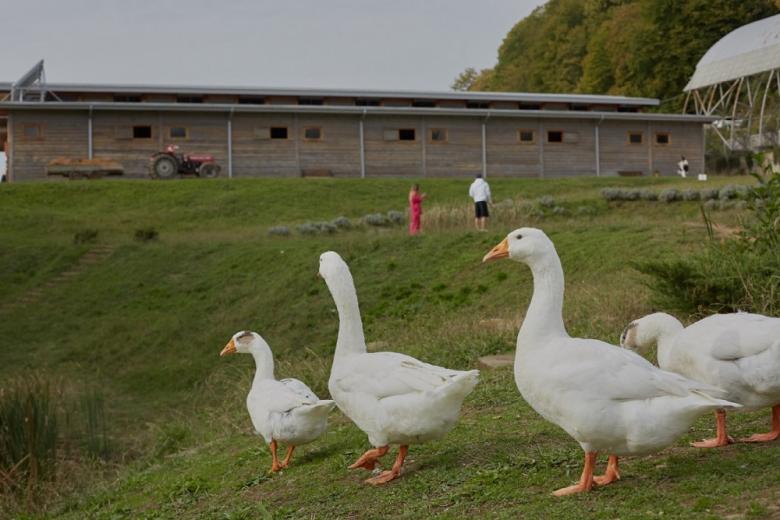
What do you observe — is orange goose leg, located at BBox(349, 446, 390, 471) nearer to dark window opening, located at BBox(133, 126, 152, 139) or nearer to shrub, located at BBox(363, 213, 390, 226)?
shrub, located at BBox(363, 213, 390, 226)

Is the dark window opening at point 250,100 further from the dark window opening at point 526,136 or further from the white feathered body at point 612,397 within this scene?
the white feathered body at point 612,397

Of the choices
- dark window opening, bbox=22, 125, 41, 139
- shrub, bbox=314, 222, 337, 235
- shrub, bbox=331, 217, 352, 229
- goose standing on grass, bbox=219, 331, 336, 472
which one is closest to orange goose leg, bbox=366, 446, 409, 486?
goose standing on grass, bbox=219, 331, 336, 472

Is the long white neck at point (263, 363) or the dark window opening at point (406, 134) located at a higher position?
the dark window opening at point (406, 134)

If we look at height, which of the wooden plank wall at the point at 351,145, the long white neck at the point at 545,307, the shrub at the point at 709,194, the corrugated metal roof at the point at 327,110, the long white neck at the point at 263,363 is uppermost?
the corrugated metal roof at the point at 327,110

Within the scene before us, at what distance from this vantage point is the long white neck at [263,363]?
8680mm

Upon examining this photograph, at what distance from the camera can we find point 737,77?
195ft

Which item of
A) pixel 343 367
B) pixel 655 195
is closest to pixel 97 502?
pixel 343 367

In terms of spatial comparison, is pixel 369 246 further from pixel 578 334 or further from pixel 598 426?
pixel 598 426

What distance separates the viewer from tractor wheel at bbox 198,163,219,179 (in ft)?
137

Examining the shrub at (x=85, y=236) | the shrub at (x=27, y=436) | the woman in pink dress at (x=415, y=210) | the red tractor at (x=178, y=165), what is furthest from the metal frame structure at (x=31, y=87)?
the shrub at (x=27, y=436)

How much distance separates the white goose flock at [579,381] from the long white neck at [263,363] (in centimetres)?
131

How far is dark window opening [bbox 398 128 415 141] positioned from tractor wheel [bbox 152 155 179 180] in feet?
34.4

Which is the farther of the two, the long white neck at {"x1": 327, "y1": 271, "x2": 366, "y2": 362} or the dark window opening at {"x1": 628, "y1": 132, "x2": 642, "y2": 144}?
the dark window opening at {"x1": 628, "y1": 132, "x2": 642, "y2": 144}

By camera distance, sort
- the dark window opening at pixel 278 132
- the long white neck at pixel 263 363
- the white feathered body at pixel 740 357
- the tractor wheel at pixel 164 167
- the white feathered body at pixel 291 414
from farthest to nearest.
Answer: the dark window opening at pixel 278 132, the tractor wheel at pixel 164 167, the long white neck at pixel 263 363, the white feathered body at pixel 291 414, the white feathered body at pixel 740 357
